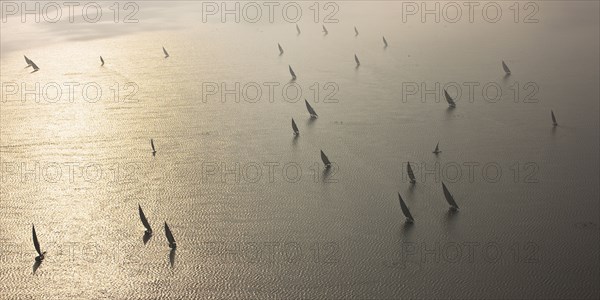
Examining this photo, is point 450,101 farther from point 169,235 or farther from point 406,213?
point 169,235

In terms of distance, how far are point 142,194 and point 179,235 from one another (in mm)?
1571

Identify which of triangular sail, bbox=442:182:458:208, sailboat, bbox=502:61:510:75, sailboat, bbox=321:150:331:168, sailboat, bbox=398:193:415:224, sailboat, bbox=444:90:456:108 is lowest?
sailboat, bbox=398:193:415:224

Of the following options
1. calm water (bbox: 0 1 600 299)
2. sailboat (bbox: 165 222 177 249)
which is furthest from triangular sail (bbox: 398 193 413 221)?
sailboat (bbox: 165 222 177 249)

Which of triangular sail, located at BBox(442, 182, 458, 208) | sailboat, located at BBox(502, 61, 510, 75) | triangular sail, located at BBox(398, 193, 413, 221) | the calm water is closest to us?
the calm water

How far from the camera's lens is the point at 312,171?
35.9ft

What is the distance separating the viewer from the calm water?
315 inches

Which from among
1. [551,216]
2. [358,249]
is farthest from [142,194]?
[551,216]

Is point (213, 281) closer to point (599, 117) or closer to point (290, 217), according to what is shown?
point (290, 217)

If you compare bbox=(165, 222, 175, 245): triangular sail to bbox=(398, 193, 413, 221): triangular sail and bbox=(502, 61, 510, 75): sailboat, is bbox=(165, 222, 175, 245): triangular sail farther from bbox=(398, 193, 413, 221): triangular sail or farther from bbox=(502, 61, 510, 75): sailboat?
bbox=(502, 61, 510, 75): sailboat

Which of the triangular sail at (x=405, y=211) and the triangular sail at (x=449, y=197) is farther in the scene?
the triangular sail at (x=449, y=197)

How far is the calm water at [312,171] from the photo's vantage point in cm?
801

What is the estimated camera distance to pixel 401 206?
9.05m

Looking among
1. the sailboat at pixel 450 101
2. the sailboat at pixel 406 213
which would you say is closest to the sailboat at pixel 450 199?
the sailboat at pixel 406 213

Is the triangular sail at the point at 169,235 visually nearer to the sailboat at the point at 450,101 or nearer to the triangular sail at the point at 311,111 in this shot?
the triangular sail at the point at 311,111
